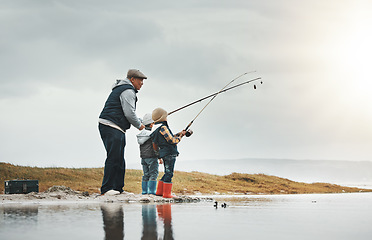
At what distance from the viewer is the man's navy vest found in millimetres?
9820

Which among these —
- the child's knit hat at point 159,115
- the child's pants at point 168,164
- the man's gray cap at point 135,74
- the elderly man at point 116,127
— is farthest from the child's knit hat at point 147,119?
the child's pants at point 168,164

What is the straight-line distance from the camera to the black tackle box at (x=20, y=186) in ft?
38.2

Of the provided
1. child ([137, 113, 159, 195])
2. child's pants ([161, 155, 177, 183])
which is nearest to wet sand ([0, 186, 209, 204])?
child's pants ([161, 155, 177, 183])

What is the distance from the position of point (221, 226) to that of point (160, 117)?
577cm

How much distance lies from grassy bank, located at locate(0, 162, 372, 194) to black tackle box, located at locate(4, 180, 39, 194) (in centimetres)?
331

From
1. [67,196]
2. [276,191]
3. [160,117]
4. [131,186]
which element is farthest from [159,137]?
[276,191]

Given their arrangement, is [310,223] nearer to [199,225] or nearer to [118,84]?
[199,225]

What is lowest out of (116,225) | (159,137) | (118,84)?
(116,225)

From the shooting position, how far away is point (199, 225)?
463 centimetres

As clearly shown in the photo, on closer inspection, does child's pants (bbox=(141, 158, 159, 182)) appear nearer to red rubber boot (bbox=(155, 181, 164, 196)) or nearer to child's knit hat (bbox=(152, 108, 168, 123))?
red rubber boot (bbox=(155, 181, 164, 196))

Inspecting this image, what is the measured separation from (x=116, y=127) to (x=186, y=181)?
11129mm

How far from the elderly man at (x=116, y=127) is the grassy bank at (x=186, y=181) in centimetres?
559

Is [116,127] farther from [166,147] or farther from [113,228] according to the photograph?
[113,228]

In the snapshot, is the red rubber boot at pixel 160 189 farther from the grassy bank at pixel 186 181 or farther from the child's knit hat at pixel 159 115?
the grassy bank at pixel 186 181
